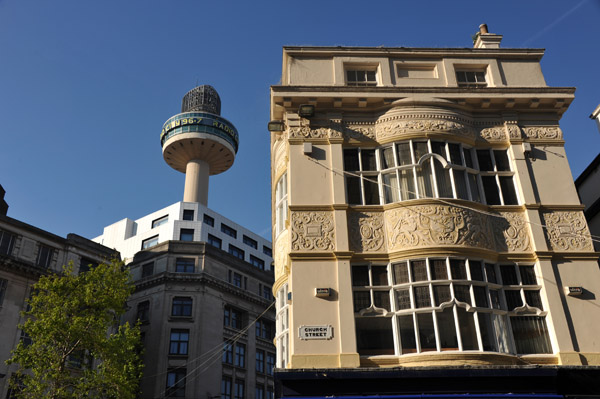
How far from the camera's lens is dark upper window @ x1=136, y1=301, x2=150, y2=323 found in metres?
56.6

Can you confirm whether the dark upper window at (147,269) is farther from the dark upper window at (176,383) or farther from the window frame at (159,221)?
the dark upper window at (176,383)

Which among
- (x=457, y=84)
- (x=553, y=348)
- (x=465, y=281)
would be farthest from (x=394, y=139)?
(x=553, y=348)

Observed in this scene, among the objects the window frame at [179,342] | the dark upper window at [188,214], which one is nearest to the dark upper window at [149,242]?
the dark upper window at [188,214]

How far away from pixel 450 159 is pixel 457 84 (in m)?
4.09

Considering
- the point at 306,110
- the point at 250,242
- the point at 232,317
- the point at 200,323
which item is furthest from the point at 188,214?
the point at 306,110

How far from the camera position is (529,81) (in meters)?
20.2

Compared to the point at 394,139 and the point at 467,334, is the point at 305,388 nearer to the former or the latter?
the point at 467,334

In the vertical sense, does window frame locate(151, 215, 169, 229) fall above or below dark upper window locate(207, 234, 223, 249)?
above

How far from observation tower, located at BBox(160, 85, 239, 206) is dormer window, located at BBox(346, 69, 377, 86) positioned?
62.4 meters

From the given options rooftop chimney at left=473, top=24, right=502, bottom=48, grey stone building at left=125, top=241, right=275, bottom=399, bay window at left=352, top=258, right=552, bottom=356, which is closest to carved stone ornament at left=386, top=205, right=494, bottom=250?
bay window at left=352, top=258, right=552, bottom=356

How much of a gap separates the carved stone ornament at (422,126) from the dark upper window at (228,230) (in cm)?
5754

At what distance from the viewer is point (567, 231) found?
17.0 m

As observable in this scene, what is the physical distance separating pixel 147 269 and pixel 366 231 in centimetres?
4859

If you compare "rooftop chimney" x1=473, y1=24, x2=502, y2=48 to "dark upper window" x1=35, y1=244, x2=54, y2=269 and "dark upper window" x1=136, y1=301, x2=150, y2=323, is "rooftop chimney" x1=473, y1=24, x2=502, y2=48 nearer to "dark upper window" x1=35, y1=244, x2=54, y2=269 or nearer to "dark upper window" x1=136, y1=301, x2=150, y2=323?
"dark upper window" x1=35, y1=244, x2=54, y2=269
